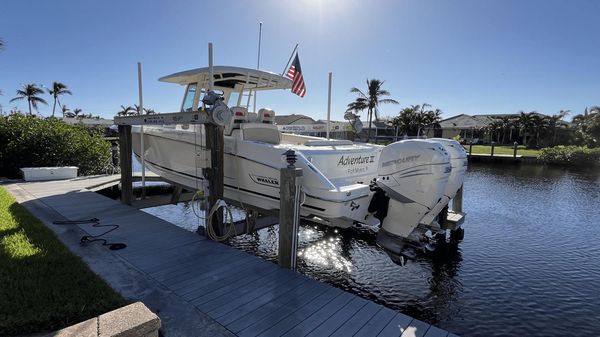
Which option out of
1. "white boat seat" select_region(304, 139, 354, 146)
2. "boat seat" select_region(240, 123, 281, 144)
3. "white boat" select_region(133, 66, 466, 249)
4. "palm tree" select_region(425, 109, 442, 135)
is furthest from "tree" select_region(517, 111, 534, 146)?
"boat seat" select_region(240, 123, 281, 144)

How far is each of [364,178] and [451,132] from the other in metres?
46.5

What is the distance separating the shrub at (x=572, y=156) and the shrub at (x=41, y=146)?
30.0 m

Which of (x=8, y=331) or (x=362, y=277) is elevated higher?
(x=8, y=331)

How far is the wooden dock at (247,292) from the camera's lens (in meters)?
3.30

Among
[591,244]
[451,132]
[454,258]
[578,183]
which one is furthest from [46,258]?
[451,132]

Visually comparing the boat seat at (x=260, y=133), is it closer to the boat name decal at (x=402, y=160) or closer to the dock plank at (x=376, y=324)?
the boat name decal at (x=402, y=160)

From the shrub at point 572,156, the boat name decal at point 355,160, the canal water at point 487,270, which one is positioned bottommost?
the canal water at point 487,270

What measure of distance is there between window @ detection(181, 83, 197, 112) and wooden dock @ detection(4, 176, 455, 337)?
9.74ft

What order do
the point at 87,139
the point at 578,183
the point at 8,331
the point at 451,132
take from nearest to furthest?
the point at 8,331, the point at 87,139, the point at 578,183, the point at 451,132

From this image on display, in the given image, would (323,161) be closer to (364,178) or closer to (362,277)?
(364,178)

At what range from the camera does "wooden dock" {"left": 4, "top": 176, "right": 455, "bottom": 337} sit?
3303 mm

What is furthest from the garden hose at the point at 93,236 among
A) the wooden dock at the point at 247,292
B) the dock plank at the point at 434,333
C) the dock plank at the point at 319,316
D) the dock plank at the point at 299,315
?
the dock plank at the point at 434,333

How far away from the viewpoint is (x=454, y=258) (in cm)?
718

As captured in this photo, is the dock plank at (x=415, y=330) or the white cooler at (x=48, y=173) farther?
the white cooler at (x=48, y=173)
